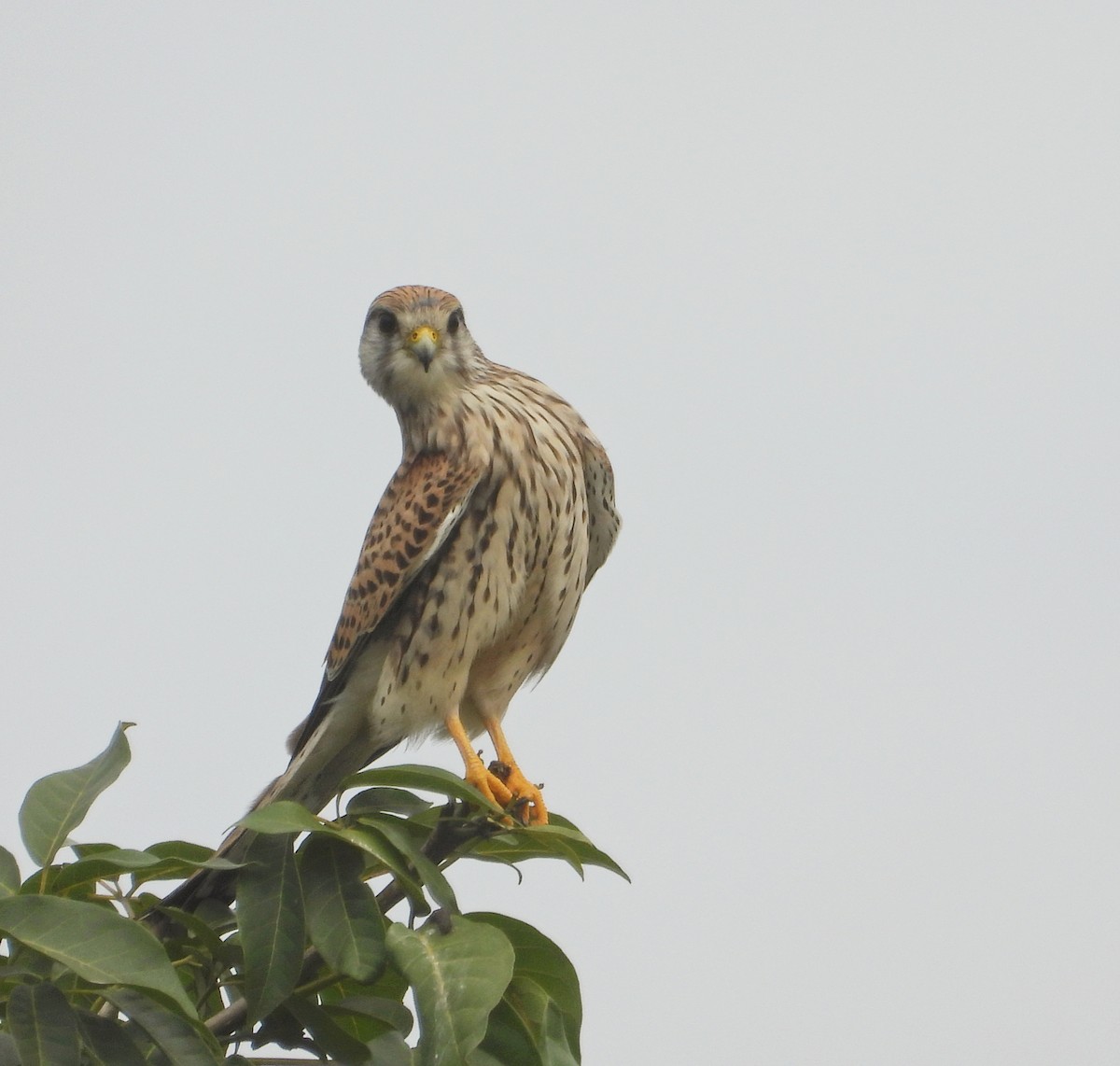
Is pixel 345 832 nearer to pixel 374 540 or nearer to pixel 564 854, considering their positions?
pixel 564 854

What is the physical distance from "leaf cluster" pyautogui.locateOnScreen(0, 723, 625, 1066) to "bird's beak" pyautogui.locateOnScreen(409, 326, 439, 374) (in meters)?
1.66

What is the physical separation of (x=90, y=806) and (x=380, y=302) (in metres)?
2.13

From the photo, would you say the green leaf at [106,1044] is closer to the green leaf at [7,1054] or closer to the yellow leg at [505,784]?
the green leaf at [7,1054]

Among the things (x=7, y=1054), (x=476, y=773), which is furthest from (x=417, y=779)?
(x=476, y=773)

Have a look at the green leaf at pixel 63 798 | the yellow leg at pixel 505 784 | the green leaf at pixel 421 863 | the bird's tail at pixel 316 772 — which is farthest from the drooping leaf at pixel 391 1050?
the bird's tail at pixel 316 772

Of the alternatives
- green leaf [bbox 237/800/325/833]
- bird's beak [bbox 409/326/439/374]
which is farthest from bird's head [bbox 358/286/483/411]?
green leaf [bbox 237/800/325/833]

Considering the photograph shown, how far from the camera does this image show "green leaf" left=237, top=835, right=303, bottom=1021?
97.7 inches

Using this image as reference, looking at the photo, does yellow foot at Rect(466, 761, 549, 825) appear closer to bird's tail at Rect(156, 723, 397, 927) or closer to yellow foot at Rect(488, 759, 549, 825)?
yellow foot at Rect(488, 759, 549, 825)

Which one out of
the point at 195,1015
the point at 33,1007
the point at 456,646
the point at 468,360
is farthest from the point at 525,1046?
the point at 468,360

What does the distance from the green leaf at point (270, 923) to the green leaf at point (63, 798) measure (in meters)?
0.29

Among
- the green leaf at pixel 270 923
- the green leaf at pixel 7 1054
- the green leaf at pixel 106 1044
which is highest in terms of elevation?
the green leaf at pixel 270 923

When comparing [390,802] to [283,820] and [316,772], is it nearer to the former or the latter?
[283,820]

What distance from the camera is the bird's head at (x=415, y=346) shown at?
14.3 ft

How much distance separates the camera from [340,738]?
14.2ft
